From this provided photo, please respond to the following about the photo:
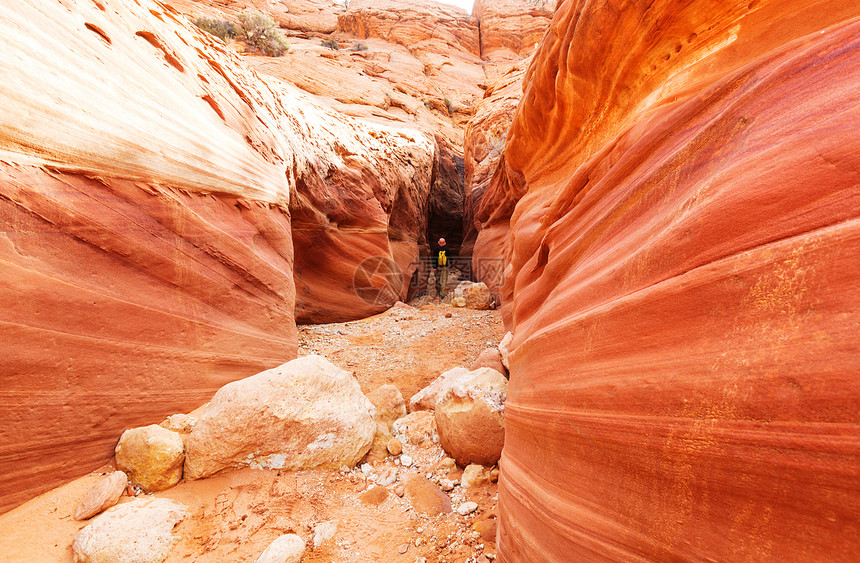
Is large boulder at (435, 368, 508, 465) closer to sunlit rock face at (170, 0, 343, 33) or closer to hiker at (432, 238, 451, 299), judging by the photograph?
hiker at (432, 238, 451, 299)

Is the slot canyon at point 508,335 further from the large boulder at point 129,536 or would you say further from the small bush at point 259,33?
the small bush at point 259,33

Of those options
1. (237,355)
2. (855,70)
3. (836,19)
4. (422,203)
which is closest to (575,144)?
(836,19)

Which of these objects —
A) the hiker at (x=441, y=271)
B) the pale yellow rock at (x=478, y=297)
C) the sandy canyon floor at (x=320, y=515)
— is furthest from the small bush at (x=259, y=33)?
the sandy canyon floor at (x=320, y=515)

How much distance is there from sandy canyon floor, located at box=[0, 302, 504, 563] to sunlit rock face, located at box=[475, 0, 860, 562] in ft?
1.45

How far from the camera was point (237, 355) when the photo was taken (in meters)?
3.00

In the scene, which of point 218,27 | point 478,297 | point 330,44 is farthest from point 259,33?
point 478,297

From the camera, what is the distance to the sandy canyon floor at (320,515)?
5.42 ft

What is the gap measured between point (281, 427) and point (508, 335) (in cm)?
260

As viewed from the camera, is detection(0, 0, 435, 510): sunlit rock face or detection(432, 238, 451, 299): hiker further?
detection(432, 238, 451, 299): hiker

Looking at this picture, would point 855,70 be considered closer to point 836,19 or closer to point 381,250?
point 836,19

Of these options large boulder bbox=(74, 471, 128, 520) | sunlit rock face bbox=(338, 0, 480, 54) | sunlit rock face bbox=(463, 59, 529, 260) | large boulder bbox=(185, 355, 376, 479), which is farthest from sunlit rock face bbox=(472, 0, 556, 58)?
large boulder bbox=(74, 471, 128, 520)

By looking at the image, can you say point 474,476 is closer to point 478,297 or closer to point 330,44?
point 478,297

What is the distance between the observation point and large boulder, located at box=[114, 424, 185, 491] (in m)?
1.97

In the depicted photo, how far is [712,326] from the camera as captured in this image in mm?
877
